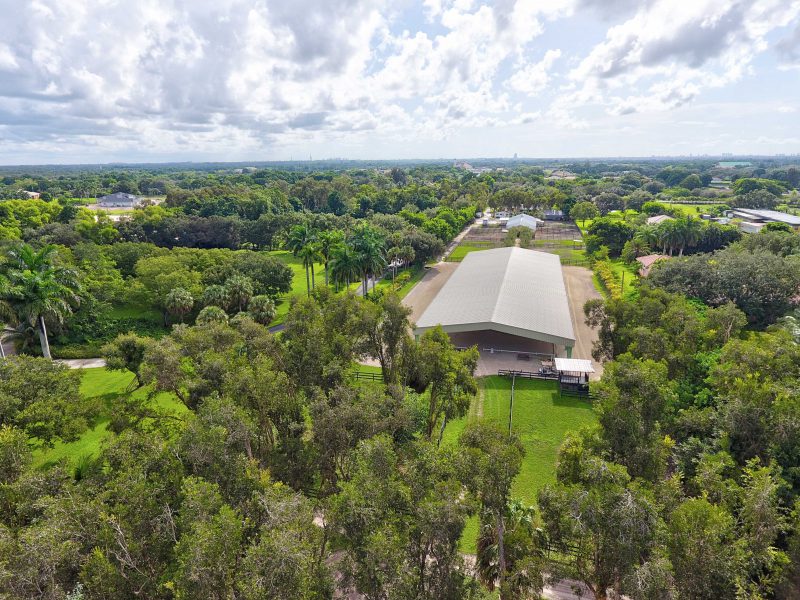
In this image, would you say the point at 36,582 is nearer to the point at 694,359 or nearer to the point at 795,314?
the point at 694,359

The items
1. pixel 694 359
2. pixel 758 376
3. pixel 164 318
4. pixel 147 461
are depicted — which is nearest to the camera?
pixel 147 461

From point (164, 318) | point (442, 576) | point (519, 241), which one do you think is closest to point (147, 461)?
point (442, 576)

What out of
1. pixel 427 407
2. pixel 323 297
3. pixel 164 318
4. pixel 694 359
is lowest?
pixel 164 318

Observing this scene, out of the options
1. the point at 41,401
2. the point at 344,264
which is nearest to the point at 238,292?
the point at 344,264

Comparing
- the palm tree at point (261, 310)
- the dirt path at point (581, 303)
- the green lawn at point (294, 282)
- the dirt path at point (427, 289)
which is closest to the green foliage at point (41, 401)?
the palm tree at point (261, 310)

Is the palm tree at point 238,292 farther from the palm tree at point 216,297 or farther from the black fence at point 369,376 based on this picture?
the black fence at point 369,376
